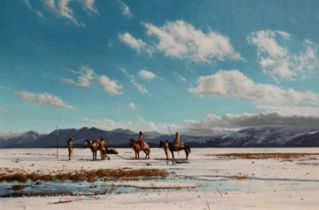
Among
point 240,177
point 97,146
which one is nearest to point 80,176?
point 240,177

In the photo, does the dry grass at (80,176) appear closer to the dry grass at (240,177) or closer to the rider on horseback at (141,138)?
the dry grass at (240,177)

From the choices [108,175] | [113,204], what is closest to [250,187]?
[113,204]

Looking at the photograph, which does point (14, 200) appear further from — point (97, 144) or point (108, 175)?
point (97, 144)

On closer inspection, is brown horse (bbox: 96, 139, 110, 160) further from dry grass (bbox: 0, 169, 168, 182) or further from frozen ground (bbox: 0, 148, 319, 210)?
frozen ground (bbox: 0, 148, 319, 210)

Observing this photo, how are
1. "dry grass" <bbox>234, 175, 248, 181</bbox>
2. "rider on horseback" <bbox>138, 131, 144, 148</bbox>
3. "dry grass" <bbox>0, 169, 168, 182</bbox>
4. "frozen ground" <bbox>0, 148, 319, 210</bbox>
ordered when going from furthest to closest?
"rider on horseback" <bbox>138, 131, 144, 148</bbox>, "dry grass" <bbox>234, 175, 248, 181</bbox>, "dry grass" <bbox>0, 169, 168, 182</bbox>, "frozen ground" <bbox>0, 148, 319, 210</bbox>

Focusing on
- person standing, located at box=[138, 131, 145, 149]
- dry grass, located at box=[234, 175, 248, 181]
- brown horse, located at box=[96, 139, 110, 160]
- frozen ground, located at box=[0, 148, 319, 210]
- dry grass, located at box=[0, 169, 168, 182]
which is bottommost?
frozen ground, located at box=[0, 148, 319, 210]

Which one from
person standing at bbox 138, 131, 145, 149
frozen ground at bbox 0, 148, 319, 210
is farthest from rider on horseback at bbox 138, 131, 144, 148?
frozen ground at bbox 0, 148, 319, 210

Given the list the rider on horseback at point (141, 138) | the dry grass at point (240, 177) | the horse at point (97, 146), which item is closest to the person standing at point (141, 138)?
the rider on horseback at point (141, 138)

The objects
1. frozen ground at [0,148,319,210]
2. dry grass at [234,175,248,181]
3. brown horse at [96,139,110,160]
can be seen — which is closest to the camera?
→ frozen ground at [0,148,319,210]

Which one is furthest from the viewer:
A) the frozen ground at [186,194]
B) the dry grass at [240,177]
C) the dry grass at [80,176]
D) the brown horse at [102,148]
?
the brown horse at [102,148]

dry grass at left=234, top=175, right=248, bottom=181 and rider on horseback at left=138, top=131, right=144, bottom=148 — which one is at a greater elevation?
rider on horseback at left=138, top=131, right=144, bottom=148

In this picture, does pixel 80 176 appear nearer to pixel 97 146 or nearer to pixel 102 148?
pixel 102 148

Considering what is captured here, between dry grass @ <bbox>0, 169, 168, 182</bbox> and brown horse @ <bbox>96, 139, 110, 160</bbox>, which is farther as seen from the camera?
brown horse @ <bbox>96, 139, 110, 160</bbox>

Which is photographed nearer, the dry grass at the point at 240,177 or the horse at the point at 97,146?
the dry grass at the point at 240,177
